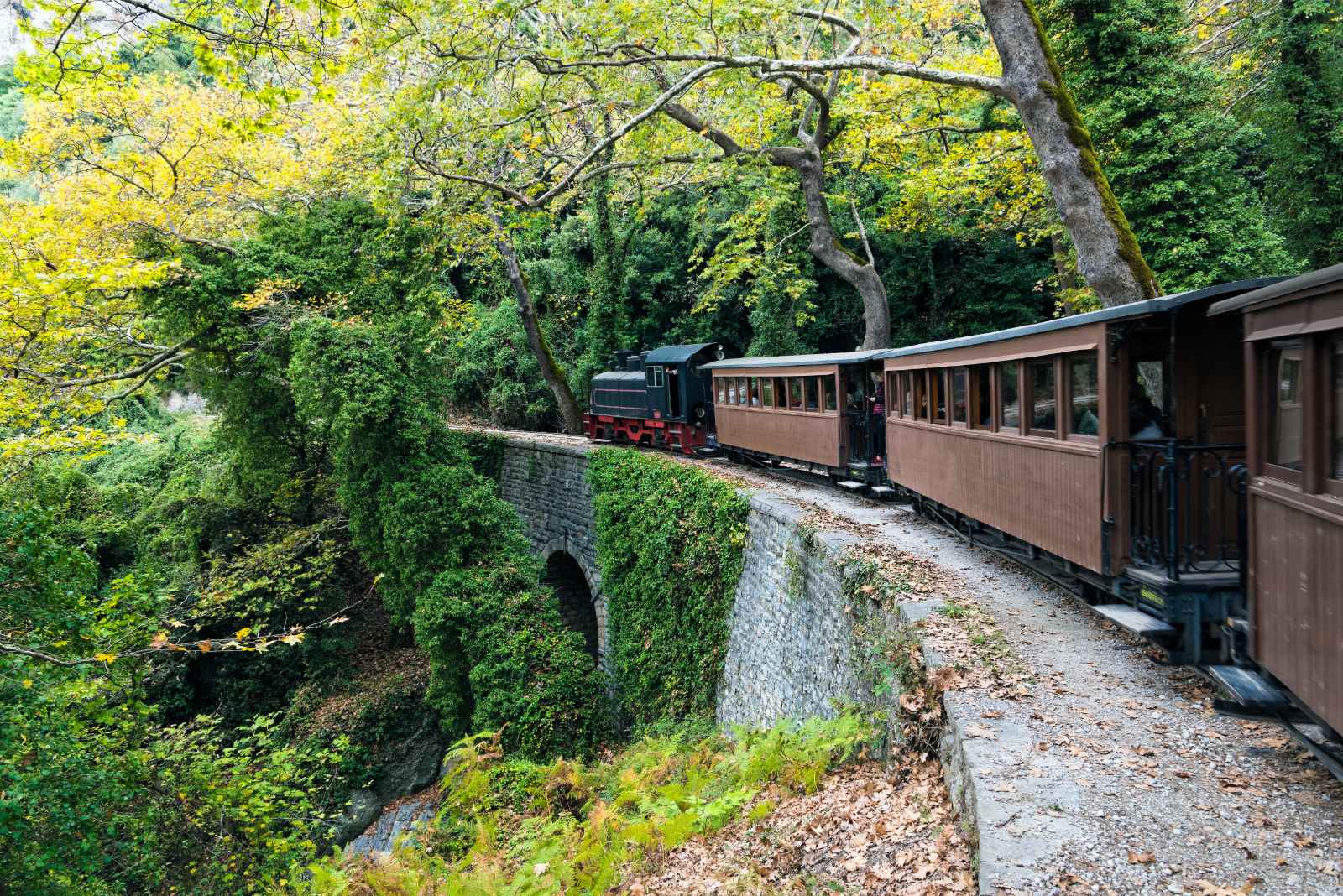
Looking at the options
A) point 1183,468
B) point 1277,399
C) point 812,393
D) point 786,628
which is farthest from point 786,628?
Answer: point 1277,399

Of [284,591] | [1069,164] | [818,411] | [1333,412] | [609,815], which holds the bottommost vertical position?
[284,591]

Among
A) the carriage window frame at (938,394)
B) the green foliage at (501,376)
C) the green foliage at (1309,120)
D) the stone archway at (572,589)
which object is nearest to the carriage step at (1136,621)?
the carriage window frame at (938,394)

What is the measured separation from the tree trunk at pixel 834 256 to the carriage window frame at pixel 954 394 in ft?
18.5

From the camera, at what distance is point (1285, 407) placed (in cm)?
453

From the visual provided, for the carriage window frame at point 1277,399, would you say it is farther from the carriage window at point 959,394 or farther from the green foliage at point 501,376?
the green foliage at point 501,376

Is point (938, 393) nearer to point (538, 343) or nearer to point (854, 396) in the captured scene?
point (854, 396)

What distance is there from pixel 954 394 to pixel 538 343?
1545 centimetres

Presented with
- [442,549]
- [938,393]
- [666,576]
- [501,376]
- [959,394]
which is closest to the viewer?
[959,394]

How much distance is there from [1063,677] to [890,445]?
7296 millimetres

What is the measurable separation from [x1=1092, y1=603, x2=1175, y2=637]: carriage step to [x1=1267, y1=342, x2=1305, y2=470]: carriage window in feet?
5.42

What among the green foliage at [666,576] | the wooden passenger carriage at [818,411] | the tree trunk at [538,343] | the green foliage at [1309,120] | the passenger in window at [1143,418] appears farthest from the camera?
the tree trunk at [538,343]

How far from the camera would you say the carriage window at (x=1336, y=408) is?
3939 millimetres

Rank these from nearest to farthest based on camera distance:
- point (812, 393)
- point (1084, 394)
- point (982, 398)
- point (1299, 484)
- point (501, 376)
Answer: point (1299, 484), point (1084, 394), point (982, 398), point (812, 393), point (501, 376)

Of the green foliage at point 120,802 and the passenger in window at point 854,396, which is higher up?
the passenger in window at point 854,396
